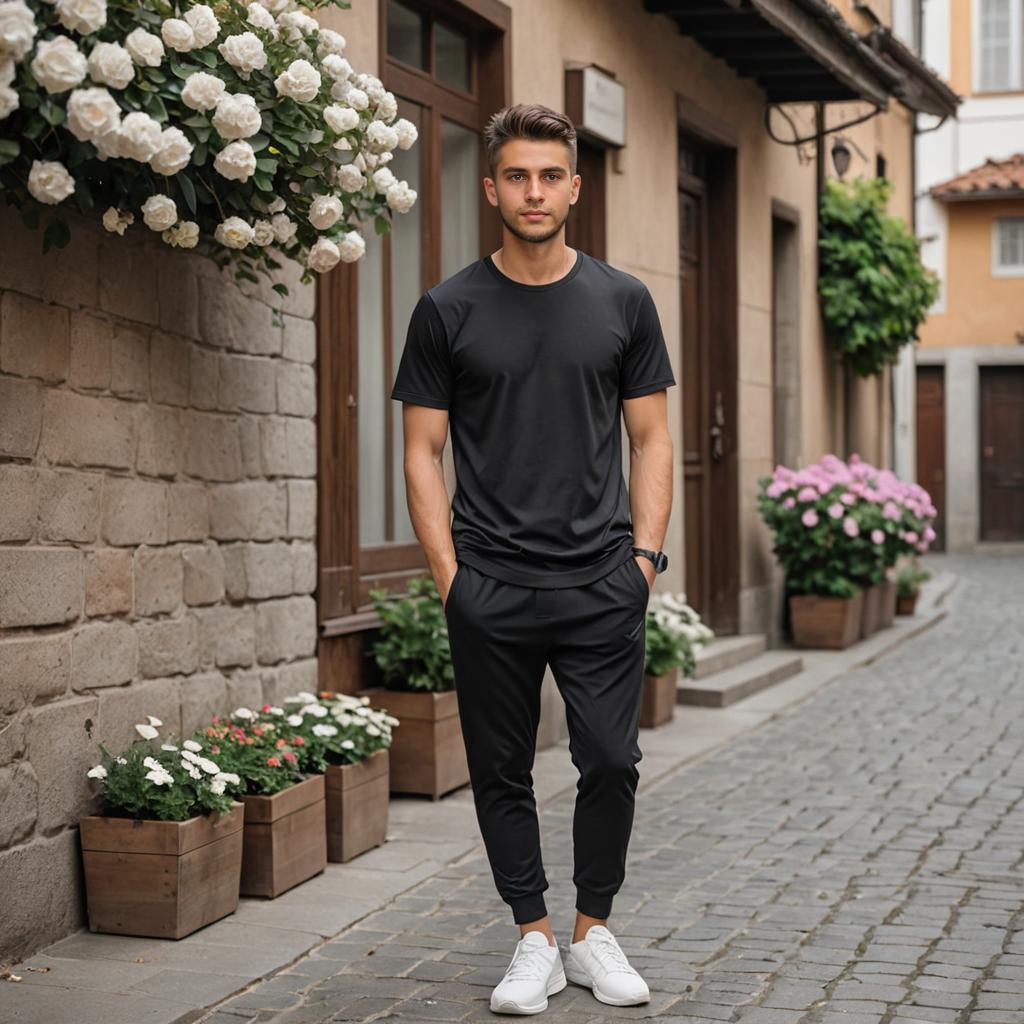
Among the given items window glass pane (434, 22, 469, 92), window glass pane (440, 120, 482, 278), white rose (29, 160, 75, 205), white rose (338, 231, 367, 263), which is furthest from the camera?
window glass pane (440, 120, 482, 278)

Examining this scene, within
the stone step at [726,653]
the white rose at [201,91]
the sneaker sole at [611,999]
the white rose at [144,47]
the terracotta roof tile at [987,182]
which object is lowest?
the sneaker sole at [611,999]

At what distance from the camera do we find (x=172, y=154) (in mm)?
4016

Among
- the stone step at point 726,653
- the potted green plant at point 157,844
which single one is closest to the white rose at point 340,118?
the potted green plant at point 157,844

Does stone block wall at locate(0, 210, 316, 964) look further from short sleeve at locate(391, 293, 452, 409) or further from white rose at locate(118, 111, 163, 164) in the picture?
short sleeve at locate(391, 293, 452, 409)

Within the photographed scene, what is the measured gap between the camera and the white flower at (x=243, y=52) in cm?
435

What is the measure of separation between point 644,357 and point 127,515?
5.56ft

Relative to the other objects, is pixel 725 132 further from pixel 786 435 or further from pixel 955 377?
pixel 955 377

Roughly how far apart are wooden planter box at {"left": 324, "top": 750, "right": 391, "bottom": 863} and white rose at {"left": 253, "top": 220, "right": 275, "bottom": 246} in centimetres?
170

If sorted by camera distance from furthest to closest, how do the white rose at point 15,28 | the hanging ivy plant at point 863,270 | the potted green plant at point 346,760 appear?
the hanging ivy plant at point 863,270, the potted green plant at point 346,760, the white rose at point 15,28

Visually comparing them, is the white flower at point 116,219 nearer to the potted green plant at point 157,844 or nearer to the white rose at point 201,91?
the white rose at point 201,91

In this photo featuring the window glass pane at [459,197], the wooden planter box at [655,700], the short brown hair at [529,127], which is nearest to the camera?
the short brown hair at [529,127]

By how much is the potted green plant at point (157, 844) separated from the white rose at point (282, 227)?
145cm

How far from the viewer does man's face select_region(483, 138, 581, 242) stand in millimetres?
3967

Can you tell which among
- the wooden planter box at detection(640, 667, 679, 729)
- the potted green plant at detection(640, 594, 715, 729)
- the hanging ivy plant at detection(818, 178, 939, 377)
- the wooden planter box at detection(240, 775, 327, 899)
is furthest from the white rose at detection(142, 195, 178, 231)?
the hanging ivy plant at detection(818, 178, 939, 377)
